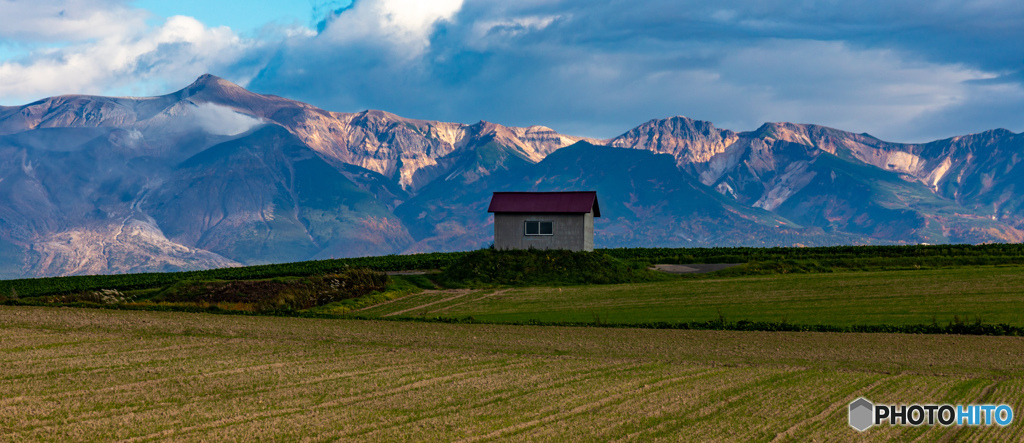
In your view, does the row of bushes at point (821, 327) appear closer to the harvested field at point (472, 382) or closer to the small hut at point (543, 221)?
the harvested field at point (472, 382)

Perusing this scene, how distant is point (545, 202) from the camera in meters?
60.7

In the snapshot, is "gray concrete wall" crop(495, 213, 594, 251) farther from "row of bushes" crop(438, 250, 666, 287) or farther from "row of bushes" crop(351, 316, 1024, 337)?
"row of bushes" crop(351, 316, 1024, 337)

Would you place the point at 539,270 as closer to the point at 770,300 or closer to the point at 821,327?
the point at 770,300

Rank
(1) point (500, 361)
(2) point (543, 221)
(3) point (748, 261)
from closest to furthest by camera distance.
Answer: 1. (1) point (500, 361)
2. (2) point (543, 221)
3. (3) point (748, 261)

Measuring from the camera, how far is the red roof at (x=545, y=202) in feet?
195


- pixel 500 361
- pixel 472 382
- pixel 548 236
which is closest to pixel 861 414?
pixel 472 382

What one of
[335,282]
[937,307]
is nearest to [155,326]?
[335,282]

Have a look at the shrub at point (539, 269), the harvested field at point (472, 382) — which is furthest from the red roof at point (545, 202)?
the harvested field at point (472, 382)

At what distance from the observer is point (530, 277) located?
51.8 m

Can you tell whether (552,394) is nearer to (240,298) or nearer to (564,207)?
(240,298)

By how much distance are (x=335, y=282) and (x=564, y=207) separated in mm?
20733

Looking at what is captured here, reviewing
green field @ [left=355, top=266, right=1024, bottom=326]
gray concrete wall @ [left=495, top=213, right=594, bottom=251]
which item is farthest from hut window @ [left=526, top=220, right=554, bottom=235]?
green field @ [left=355, top=266, right=1024, bottom=326]

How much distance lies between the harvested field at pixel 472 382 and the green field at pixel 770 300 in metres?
5.35

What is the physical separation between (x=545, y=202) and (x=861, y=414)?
45628 millimetres
